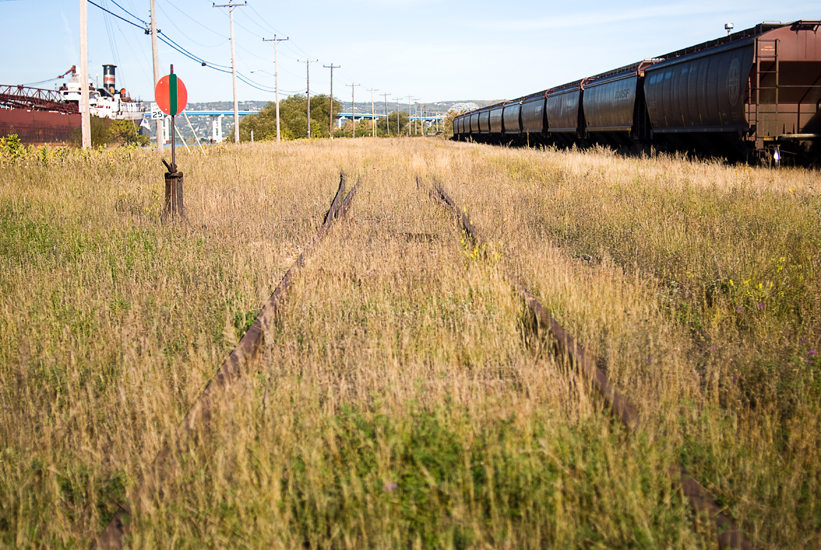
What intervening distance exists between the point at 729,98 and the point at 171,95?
11.9 meters

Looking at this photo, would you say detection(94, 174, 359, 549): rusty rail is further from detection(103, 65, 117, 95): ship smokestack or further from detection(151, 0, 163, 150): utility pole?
detection(103, 65, 117, 95): ship smokestack

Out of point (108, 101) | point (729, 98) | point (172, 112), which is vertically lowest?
point (172, 112)

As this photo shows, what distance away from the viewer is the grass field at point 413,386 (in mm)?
2311

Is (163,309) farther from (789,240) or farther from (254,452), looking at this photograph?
(789,240)

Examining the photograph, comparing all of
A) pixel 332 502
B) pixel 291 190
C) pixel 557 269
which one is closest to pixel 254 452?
pixel 332 502

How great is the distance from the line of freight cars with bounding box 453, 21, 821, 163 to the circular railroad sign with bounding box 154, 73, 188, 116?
11.5 meters

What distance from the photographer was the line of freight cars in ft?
45.5

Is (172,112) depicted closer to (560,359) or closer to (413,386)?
(413,386)

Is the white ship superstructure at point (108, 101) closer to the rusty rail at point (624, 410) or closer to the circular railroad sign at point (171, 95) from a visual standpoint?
the circular railroad sign at point (171, 95)

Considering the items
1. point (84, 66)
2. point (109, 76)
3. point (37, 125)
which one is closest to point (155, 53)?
point (84, 66)

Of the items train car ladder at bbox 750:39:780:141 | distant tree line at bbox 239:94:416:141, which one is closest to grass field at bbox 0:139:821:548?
train car ladder at bbox 750:39:780:141


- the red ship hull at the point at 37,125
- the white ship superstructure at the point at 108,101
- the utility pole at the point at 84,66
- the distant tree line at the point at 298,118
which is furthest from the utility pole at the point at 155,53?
the white ship superstructure at the point at 108,101

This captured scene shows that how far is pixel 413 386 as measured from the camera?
327 cm

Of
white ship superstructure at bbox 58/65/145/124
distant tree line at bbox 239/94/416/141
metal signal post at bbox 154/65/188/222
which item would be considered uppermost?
white ship superstructure at bbox 58/65/145/124
